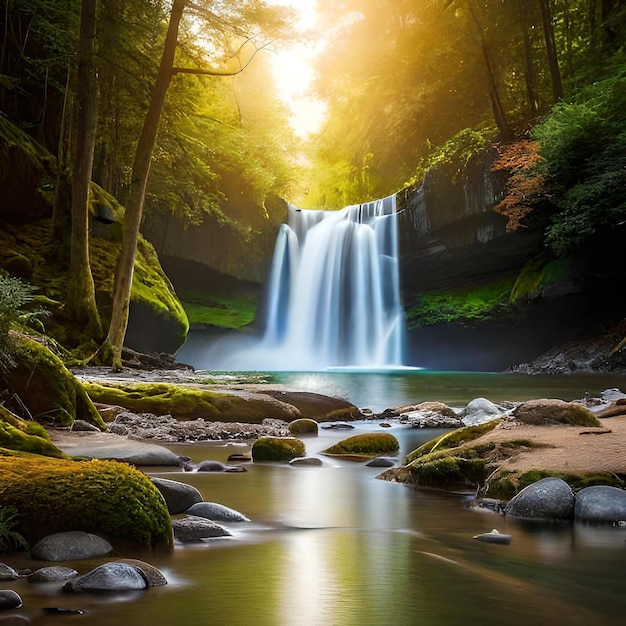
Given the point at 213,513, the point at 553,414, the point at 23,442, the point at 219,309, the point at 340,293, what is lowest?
the point at 213,513

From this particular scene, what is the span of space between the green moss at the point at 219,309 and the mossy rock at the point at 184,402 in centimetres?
2306

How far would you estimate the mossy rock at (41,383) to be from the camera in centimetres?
564

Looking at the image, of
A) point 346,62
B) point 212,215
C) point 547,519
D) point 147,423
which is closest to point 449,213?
point 212,215

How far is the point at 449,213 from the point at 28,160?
54.2ft

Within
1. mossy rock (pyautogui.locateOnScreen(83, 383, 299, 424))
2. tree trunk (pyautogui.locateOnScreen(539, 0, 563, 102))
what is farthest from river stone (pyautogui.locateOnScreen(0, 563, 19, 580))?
tree trunk (pyautogui.locateOnScreen(539, 0, 563, 102))

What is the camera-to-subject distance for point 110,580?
8.00 ft

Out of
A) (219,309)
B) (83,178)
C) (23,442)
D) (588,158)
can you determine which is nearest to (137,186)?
(83,178)

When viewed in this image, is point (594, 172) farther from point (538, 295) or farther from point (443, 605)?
point (443, 605)

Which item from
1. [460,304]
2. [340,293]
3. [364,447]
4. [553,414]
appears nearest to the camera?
[553,414]

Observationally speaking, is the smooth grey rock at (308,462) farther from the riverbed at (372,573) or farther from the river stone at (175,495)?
the river stone at (175,495)

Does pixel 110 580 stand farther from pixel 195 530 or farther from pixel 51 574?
pixel 195 530

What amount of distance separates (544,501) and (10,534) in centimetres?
301

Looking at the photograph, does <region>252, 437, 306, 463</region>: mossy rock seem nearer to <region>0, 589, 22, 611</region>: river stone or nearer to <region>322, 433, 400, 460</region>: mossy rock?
<region>322, 433, 400, 460</region>: mossy rock

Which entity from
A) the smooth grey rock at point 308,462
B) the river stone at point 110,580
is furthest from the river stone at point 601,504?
the smooth grey rock at point 308,462
